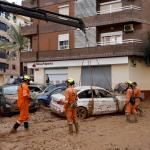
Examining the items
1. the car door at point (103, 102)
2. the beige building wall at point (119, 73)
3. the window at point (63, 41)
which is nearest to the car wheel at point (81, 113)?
the car door at point (103, 102)

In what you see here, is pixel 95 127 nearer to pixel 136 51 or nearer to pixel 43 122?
pixel 43 122

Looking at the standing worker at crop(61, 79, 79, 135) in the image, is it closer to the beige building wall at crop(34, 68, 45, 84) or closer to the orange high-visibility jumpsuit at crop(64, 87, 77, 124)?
the orange high-visibility jumpsuit at crop(64, 87, 77, 124)

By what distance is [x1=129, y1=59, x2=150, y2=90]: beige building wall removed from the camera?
36938mm

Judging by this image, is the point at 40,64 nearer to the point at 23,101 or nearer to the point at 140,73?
the point at 140,73

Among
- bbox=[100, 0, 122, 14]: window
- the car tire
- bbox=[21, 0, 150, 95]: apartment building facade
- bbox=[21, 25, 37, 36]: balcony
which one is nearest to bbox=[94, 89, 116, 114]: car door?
the car tire

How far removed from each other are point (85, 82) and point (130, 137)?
25.6m

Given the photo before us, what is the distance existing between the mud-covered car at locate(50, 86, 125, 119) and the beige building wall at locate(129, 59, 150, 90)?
1526 cm

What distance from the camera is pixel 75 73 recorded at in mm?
41281

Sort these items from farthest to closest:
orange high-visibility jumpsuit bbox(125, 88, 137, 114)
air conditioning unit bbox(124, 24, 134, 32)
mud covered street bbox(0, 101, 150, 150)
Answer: air conditioning unit bbox(124, 24, 134, 32)
orange high-visibility jumpsuit bbox(125, 88, 137, 114)
mud covered street bbox(0, 101, 150, 150)

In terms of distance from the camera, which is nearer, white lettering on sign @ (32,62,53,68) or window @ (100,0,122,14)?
window @ (100,0,122,14)

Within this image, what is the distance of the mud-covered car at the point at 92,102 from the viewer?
20.2m

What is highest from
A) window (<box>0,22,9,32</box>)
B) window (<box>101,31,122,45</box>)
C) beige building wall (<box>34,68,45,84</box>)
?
window (<box>0,22,9,32</box>)

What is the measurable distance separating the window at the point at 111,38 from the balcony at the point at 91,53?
1205 mm

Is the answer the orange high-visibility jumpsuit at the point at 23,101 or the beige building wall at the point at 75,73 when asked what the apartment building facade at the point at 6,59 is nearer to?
the beige building wall at the point at 75,73
